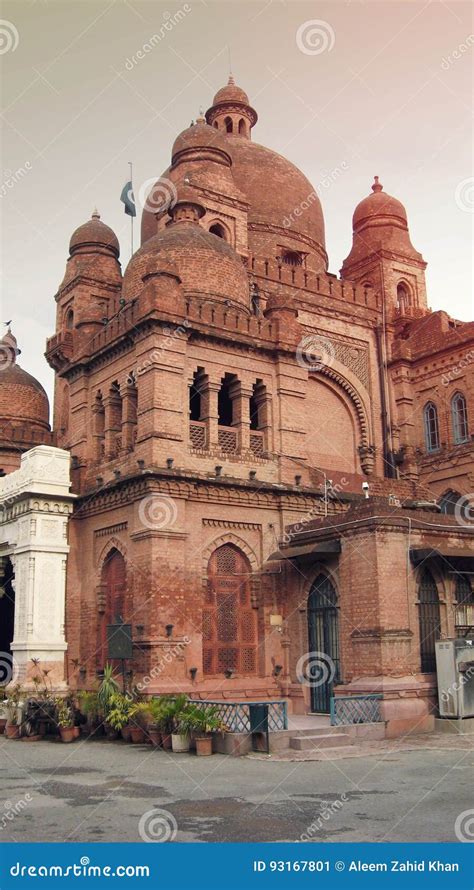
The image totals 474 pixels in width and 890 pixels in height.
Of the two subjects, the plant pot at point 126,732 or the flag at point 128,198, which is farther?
the flag at point 128,198

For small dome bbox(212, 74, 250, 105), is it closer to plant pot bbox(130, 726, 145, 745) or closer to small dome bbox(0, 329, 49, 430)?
small dome bbox(0, 329, 49, 430)

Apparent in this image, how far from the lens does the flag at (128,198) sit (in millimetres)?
30609

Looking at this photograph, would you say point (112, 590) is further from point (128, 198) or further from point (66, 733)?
point (128, 198)

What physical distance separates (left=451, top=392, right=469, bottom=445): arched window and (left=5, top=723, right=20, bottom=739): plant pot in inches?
600

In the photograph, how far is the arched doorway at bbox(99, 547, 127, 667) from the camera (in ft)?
71.9

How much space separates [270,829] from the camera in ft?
30.3

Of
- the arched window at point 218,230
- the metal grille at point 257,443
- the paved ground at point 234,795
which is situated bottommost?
the paved ground at point 234,795

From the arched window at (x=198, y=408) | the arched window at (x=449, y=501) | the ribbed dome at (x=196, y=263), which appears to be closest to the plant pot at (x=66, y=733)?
the arched window at (x=198, y=408)

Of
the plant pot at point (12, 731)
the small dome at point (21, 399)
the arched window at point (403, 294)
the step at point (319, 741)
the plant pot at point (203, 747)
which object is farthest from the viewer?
the arched window at point (403, 294)

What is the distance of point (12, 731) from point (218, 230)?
660 inches

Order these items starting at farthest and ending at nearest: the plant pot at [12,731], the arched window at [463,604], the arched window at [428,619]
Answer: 1. the arched window at [463,604]
2. the arched window at [428,619]
3. the plant pot at [12,731]

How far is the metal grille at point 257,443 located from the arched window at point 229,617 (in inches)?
108

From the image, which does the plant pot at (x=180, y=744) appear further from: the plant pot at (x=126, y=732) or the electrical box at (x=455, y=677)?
the electrical box at (x=455, y=677)

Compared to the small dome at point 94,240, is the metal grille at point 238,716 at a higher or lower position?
lower
